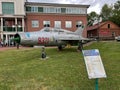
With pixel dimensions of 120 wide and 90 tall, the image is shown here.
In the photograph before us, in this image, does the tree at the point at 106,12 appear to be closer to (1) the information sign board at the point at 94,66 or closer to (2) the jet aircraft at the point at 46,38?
(2) the jet aircraft at the point at 46,38

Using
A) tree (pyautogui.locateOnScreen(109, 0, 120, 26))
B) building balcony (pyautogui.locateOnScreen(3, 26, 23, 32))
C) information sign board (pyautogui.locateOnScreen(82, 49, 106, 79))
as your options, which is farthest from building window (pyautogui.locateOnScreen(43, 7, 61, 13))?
information sign board (pyautogui.locateOnScreen(82, 49, 106, 79))

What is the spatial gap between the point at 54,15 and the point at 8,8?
885cm

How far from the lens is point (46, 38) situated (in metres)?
15.5

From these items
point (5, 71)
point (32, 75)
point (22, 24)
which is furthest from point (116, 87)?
point (22, 24)

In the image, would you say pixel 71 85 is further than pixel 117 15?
No

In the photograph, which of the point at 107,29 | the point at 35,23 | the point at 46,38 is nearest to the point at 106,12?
the point at 107,29

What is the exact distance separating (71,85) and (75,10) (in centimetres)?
3831

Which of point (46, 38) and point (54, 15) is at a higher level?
point (54, 15)

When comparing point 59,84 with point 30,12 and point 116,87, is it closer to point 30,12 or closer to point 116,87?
point 116,87

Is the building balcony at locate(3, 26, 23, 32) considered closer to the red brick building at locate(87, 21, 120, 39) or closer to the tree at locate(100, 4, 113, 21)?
the red brick building at locate(87, 21, 120, 39)

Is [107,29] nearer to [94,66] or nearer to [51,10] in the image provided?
[51,10]

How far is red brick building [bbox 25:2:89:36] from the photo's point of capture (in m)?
43.4

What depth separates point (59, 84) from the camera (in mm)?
8391

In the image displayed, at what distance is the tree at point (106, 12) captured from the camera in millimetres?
85875
